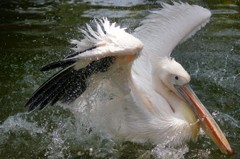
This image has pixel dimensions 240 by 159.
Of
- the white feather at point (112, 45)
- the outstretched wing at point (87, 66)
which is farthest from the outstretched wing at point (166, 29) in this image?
the white feather at point (112, 45)

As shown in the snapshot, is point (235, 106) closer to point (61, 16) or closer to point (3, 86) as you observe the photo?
point (3, 86)

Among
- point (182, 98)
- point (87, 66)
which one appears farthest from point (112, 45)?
point (182, 98)

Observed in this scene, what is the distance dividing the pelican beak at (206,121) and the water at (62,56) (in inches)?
3.9

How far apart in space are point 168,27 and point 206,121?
128 centimetres

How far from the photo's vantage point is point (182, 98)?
4332mm

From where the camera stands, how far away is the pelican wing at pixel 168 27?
4961 mm

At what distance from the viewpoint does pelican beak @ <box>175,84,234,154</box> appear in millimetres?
4016

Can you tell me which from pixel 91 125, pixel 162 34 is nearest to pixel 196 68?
pixel 162 34

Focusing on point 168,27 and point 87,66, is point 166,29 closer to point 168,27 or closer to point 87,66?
point 168,27


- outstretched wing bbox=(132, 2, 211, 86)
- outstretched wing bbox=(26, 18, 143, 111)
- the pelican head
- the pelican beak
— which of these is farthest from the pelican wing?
outstretched wing bbox=(26, 18, 143, 111)

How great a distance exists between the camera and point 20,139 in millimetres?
4234

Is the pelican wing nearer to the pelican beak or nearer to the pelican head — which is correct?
the pelican head

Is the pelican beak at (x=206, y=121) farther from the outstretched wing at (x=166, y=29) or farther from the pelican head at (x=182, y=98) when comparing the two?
the outstretched wing at (x=166, y=29)

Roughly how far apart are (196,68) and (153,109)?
1.52m
